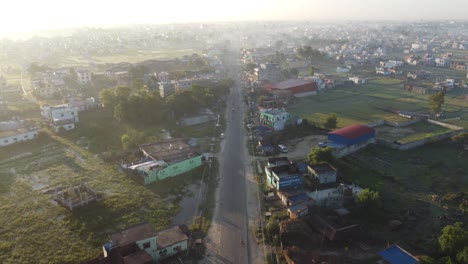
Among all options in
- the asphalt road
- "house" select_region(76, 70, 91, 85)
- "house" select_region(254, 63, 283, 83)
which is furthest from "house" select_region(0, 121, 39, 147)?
"house" select_region(254, 63, 283, 83)

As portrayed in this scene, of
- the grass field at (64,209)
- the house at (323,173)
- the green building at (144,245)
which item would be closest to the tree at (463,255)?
the house at (323,173)

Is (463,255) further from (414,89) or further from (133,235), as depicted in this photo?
(414,89)

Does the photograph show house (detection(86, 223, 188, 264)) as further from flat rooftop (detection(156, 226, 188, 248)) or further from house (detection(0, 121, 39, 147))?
house (detection(0, 121, 39, 147))

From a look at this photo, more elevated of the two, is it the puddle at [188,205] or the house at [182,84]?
the house at [182,84]

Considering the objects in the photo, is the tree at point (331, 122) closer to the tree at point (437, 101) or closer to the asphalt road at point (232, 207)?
the asphalt road at point (232, 207)

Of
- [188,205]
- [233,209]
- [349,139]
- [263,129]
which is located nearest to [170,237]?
[188,205]
